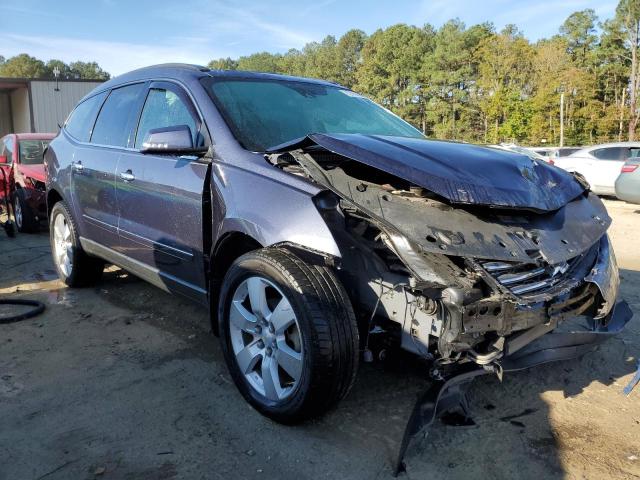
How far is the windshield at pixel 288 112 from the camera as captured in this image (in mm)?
3275

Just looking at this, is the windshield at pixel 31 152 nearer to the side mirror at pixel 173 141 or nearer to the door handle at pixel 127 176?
the door handle at pixel 127 176

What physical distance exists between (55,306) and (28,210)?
4.48m

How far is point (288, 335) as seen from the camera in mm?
2686

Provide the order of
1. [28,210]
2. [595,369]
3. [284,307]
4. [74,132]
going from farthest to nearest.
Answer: [28,210], [74,132], [595,369], [284,307]

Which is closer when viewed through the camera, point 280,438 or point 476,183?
point 476,183

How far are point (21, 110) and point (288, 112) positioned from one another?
108ft

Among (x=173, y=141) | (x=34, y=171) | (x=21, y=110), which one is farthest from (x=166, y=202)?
(x=21, y=110)

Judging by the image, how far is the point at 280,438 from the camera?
261 cm

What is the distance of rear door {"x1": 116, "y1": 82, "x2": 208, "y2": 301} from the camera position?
329 cm

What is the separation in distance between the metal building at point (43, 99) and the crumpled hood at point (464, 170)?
30475mm

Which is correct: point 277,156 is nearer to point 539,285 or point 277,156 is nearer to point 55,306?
point 539,285

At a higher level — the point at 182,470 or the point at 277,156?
the point at 277,156

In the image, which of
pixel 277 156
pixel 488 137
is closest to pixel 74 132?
pixel 277 156

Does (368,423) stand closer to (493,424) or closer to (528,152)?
(493,424)
